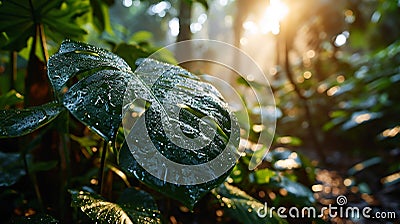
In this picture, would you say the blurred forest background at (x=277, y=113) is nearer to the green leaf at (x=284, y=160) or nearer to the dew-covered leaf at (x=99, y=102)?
the green leaf at (x=284, y=160)

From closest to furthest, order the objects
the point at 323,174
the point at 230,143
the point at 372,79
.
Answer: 1. the point at 230,143
2. the point at 323,174
3. the point at 372,79

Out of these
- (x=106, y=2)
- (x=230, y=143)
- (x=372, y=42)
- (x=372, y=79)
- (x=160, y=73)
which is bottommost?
(x=230, y=143)

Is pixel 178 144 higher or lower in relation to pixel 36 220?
higher

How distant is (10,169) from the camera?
2.63 feet

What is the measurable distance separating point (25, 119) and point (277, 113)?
1.77m

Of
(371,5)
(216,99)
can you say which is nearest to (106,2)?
(216,99)

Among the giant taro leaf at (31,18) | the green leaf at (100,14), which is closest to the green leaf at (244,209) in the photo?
the giant taro leaf at (31,18)

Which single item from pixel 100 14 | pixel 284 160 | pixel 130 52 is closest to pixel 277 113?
pixel 284 160

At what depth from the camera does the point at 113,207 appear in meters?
0.52

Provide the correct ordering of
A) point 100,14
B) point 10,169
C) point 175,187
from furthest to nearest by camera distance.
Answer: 1. point 100,14
2. point 10,169
3. point 175,187

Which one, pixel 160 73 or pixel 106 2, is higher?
pixel 106 2

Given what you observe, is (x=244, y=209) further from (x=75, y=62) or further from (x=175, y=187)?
(x=75, y=62)

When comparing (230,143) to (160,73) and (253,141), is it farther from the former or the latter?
(253,141)

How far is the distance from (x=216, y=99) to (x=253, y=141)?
91cm
